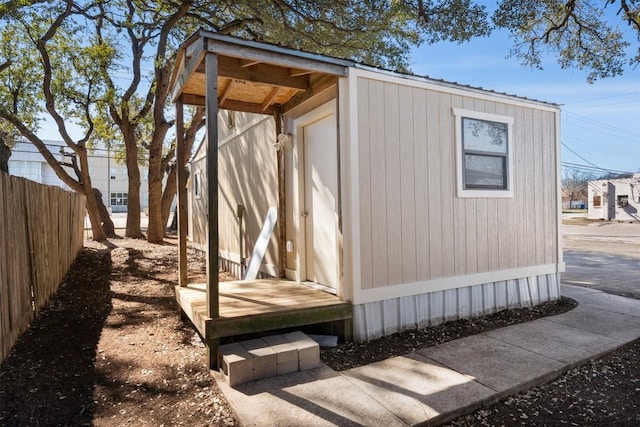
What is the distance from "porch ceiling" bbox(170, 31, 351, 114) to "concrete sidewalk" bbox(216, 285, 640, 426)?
2595 millimetres

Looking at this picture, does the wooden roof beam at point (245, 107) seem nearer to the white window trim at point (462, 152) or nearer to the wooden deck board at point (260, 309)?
the wooden deck board at point (260, 309)

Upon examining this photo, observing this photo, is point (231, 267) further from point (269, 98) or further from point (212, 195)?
point (212, 195)

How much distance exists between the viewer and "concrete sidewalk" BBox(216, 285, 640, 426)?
241cm

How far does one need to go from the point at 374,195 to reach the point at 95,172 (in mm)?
44333

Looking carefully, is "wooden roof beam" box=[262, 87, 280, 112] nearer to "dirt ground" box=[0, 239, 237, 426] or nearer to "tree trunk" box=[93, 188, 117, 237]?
"dirt ground" box=[0, 239, 237, 426]

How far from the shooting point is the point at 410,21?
970 cm

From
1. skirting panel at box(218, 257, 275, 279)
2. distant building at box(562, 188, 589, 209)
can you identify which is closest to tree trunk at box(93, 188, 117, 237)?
skirting panel at box(218, 257, 275, 279)

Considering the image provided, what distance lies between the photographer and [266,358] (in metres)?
2.91

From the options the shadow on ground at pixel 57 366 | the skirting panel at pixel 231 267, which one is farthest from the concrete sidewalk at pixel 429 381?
the skirting panel at pixel 231 267

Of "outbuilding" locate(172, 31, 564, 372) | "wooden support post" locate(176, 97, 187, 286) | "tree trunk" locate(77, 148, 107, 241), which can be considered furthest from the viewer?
"tree trunk" locate(77, 148, 107, 241)

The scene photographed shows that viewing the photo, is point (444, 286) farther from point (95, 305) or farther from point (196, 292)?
point (95, 305)

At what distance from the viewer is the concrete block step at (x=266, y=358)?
280 cm

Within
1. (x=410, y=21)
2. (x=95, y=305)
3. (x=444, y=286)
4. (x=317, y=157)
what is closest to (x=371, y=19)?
(x=410, y=21)

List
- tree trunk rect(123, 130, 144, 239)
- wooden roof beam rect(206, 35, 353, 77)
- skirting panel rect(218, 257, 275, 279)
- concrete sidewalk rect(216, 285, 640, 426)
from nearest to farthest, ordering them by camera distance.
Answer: concrete sidewalk rect(216, 285, 640, 426) → wooden roof beam rect(206, 35, 353, 77) → skirting panel rect(218, 257, 275, 279) → tree trunk rect(123, 130, 144, 239)
